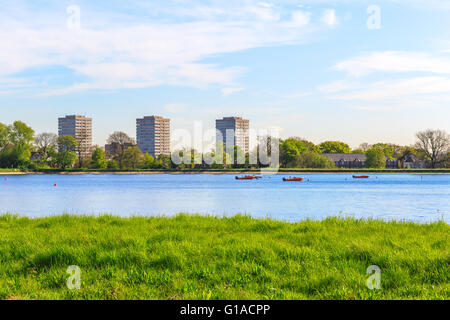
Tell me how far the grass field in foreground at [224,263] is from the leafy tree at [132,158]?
126m

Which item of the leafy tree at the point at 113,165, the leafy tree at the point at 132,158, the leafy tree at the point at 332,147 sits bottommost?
the leafy tree at the point at 113,165

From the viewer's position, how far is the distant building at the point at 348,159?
15862 cm

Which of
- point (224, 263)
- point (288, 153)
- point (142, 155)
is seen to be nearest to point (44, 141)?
point (142, 155)

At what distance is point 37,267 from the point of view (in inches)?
311

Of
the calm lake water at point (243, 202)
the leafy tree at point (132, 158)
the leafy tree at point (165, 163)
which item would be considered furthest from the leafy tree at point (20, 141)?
the calm lake water at point (243, 202)

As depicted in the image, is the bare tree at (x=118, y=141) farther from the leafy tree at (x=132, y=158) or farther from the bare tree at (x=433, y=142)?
the bare tree at (x=433, y=142)

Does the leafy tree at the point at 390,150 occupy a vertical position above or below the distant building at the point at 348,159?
above

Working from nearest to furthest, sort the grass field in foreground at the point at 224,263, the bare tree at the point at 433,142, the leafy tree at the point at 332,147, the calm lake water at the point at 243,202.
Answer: the grass field in foreground at the point at 224,263, the calm lake water at the point at 243,202, the bare tree at the point at 433,142, the leafy tree at the point at 332,147

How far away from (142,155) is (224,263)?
13241 centimetres

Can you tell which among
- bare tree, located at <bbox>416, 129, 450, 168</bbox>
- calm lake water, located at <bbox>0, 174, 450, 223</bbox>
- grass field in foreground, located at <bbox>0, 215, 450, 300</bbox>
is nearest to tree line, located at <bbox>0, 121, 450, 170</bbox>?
bare tree, located at <bbox>416, 129, 450, 168</bbox>

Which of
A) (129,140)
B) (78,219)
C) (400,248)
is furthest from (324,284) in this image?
(129,140)

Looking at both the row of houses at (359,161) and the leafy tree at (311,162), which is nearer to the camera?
the leafy tree at (311,162)
